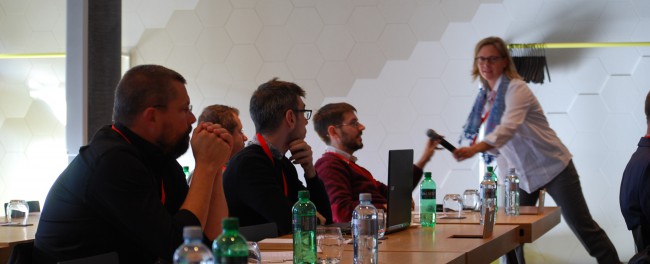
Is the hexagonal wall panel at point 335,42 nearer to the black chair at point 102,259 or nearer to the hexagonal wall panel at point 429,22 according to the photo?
the hexagonal wall panel at point 429,22

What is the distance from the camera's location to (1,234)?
9.69 ft

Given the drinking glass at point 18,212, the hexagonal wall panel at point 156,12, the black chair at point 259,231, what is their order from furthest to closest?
the hexagonal wall panel at point 156,12 → the drinking glass at point 18,212 → the black chair at point 259,231

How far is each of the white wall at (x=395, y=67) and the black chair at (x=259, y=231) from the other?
304cm

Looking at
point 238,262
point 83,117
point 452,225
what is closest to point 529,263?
point 452,225

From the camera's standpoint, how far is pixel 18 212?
3387mm

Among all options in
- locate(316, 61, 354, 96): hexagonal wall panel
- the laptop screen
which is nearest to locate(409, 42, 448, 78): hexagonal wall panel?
locate(316, 61, 354, 96): hexagonal wall panel

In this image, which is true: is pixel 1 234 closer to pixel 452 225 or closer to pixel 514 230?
pixel 452 225

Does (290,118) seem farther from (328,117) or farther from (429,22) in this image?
(429,22)

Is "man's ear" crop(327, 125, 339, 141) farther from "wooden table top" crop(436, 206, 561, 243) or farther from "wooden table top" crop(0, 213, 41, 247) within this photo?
"wooden table top" crop(0, 213, 41, 247)

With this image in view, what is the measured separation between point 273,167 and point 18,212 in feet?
3.72

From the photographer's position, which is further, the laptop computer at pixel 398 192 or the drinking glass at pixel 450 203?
the drinking glass at pixel 450 203

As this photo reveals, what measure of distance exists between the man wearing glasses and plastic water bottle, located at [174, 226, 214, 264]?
5.55 ft

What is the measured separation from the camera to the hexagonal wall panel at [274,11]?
5.98m

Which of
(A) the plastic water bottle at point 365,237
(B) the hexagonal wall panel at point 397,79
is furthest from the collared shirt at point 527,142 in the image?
(A) the plastic water bottle at point 365,237
